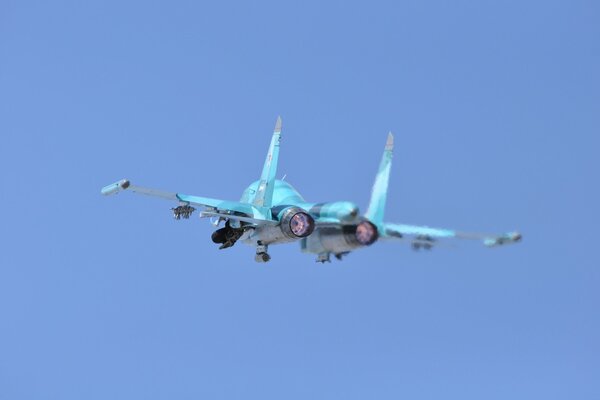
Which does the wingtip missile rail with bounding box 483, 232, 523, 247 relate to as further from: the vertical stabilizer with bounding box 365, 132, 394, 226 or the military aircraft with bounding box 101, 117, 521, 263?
the vertical stabilizer with bounding box 365, 132, 394, 226

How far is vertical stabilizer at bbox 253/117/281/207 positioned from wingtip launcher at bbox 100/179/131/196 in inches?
297

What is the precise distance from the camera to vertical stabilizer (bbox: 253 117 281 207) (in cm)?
6166

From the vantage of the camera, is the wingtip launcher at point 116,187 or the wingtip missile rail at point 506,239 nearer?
the wingtip missile rail at point 506,239

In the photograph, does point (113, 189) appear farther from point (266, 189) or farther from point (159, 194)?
point (266, 189)

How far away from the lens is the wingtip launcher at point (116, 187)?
2212 inches

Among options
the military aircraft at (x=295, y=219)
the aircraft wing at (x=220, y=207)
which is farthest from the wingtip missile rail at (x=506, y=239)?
the aircraft wing at (x=220, y=207)

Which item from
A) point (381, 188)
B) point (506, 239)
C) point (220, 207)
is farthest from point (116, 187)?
point (506, 239)

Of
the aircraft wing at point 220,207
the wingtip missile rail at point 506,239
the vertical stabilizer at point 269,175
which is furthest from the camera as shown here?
the vertical stabilizer at point 269,175

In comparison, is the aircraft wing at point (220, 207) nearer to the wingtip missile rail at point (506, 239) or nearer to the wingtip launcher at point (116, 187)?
the wingtip launcher at point (116, 187)

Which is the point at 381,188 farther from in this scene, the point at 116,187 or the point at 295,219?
the point at 116,187

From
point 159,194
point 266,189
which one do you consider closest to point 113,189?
point 159,194

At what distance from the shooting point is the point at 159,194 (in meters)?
58.3

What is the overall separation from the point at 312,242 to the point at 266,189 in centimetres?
519

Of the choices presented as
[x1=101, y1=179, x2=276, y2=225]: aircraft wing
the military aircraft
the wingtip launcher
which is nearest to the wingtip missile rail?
the military aircraft
